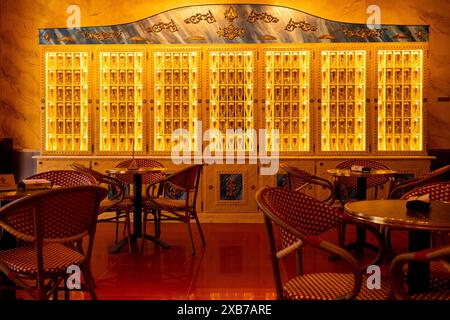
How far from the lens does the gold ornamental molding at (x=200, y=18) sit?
687 centimetres

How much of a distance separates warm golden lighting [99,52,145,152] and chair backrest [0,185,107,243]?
4.31 m

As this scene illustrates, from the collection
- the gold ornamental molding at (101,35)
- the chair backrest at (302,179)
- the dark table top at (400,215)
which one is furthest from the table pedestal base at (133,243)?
the gold ornamental molding at (101,35)

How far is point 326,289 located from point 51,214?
4.38 feet

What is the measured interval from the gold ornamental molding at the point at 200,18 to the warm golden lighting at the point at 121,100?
84 cm

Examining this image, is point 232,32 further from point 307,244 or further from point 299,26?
point 307,244

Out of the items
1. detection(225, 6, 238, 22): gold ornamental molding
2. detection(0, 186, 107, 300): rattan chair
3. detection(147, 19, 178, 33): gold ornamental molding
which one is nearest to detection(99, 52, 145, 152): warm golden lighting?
detection(147, 19, 178, 33): gold ornamental molding

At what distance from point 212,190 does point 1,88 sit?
3605 mm

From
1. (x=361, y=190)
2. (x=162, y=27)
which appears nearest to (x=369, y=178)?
(x=361, y=190)

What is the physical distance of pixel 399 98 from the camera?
6.75m

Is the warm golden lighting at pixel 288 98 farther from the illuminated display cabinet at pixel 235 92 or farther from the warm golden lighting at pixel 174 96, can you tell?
the warm golden lighting at pixel 174 96

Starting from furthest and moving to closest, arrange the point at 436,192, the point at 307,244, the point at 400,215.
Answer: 1. the point at 436,192
2. the point at 400,215
3. the point at 307,244

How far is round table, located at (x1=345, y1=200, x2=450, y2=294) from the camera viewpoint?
2119 millimetres

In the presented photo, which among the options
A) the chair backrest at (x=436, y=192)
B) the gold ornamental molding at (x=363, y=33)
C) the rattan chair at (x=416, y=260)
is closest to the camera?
the rattan chair at (x=416, y=260)

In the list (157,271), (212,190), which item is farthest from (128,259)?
(212,190)
